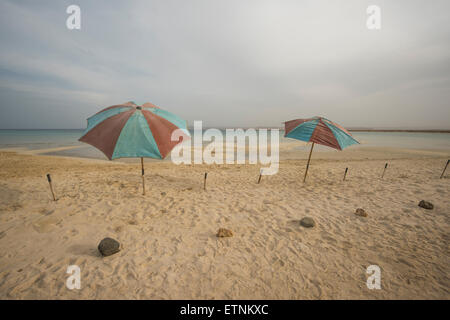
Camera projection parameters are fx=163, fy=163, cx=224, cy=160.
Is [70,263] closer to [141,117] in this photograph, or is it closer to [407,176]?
[141,117]

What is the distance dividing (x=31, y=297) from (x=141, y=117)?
358cm

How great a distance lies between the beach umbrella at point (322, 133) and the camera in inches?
219

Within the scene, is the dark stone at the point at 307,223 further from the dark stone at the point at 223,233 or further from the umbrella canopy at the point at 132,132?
the umbrella canopy at the point at 132,132

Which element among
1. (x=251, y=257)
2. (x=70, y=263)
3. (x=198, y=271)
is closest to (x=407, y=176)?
(x=251, y=257)

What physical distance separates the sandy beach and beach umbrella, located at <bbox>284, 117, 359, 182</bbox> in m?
2.16

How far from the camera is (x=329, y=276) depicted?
9.70 ft

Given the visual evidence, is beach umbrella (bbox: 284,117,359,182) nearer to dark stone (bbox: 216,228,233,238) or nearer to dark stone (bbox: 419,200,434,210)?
dark stone (bbox: 419,200,434,210)

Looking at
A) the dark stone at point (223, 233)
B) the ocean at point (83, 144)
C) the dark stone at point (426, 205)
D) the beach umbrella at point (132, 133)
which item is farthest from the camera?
the ocean at point (83, 144)

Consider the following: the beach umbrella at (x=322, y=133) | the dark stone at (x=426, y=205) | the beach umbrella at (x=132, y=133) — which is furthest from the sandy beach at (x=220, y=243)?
the beach umbrella at (x=322, y=133)

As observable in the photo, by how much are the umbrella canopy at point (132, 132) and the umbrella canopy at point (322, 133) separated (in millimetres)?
4175

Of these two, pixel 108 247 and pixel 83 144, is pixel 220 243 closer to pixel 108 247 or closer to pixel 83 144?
pixel 108 247

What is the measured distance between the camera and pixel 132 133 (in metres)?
3.68

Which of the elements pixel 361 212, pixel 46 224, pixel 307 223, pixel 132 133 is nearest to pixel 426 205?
pixel 361 212

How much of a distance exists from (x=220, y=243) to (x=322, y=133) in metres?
4.96
